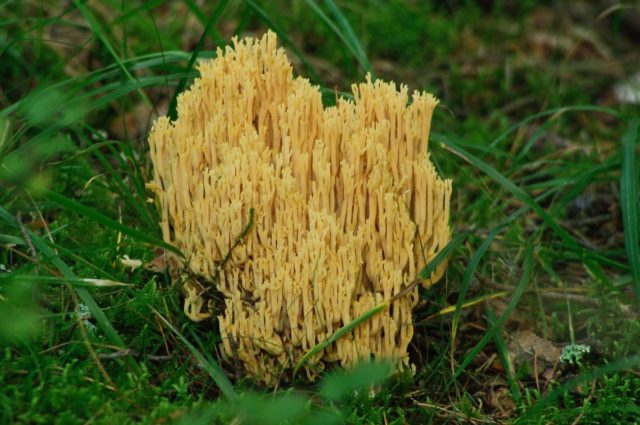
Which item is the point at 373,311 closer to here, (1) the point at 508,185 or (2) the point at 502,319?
(2) the point at 502,319

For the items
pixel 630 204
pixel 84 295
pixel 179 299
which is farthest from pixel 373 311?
pixel 630 204

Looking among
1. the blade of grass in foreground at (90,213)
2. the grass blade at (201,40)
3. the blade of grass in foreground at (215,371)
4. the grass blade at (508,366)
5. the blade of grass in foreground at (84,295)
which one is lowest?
the grass blade at (508,366)

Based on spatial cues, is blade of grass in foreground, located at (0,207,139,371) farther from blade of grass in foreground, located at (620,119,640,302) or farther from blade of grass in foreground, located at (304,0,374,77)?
blade of grass in foreground, located at (620,119,640,302)

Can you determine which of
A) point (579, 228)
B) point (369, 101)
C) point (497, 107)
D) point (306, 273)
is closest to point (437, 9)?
point (497, 107)

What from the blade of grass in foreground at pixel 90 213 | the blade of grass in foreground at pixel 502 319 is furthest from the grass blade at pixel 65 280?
the blade of grass in foreground at pixel 502 319

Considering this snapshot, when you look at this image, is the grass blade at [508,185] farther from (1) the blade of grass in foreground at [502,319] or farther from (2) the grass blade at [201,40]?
(2) the grass blade at [201,40]

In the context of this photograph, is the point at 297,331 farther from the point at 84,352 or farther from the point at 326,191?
the point at 84,352
